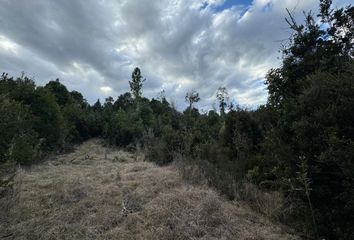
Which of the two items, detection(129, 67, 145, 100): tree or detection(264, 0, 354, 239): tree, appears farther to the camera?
detection(129, 67, 145, 100): tree

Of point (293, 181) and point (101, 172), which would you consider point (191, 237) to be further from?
point (101, 172)

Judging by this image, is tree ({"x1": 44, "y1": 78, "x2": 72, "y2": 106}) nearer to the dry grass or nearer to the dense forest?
the dense forest

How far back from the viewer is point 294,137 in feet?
15.8

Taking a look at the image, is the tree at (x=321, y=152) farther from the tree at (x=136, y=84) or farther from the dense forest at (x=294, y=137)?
the tree at (x=136, y=84)

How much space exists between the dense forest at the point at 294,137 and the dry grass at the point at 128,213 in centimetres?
75

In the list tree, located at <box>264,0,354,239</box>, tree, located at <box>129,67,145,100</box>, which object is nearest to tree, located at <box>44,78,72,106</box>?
tree, located at <box>129,67,145,100</box>

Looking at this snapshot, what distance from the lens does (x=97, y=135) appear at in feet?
79.2

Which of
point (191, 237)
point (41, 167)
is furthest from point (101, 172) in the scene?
point (191, 237)

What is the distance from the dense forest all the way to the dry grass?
0.75 meters

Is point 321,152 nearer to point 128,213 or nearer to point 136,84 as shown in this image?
point 128,213

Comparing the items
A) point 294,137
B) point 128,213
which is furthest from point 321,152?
point 128,213

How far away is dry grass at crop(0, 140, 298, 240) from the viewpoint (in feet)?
14.9

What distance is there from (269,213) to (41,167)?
9282 mm

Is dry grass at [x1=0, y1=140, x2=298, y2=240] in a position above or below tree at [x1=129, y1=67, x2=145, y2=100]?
below
